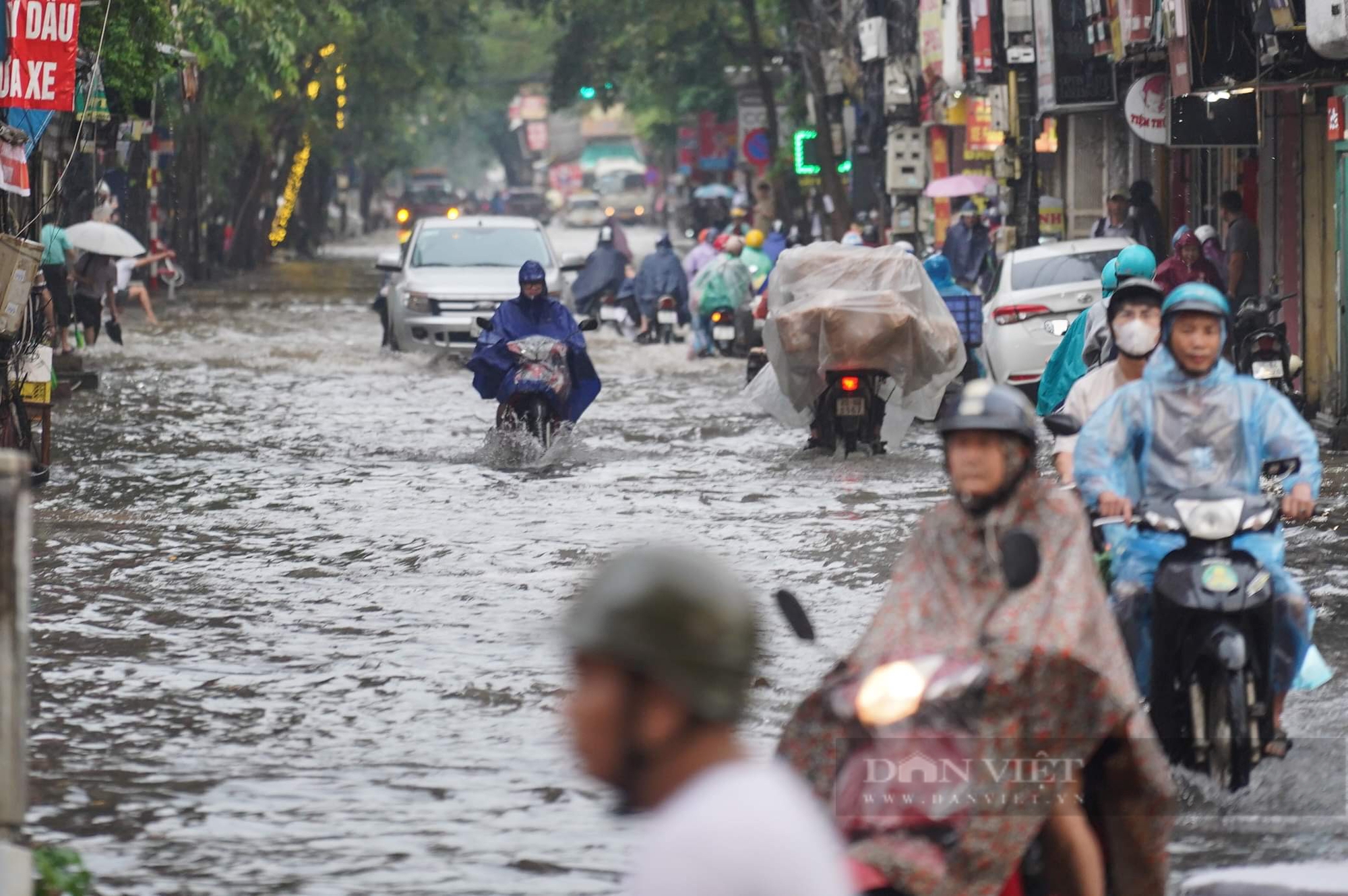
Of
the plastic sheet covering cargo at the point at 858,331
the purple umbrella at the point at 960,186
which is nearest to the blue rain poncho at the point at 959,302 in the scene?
the plastic sheet covering cargo at the point at 858,331

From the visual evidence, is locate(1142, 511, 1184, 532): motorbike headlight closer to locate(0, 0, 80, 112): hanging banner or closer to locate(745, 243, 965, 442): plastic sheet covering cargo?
locate(745, 243, 965, 442): plastic sheet covering cargo

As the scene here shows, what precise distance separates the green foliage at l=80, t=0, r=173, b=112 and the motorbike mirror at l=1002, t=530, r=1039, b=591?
14919 millimetres

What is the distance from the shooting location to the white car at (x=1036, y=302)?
18.3 meters

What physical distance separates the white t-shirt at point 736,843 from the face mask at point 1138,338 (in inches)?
194

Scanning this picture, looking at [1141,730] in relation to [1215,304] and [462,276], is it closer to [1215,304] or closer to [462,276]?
[1215,304]

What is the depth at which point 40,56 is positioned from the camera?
551 inches

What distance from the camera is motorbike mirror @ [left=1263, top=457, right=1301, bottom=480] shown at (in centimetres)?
636

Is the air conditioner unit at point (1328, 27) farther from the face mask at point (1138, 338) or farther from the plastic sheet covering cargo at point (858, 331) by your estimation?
the face mask at point (1138, 338)

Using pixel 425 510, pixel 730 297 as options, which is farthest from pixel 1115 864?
pixel 730 297

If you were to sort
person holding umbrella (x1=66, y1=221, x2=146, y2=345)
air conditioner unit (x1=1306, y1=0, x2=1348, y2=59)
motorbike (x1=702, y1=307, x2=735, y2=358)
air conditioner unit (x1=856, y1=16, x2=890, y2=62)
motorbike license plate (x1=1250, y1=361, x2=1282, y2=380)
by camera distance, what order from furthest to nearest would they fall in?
air conditioner unit (x1=856, y1=16, x2=890, y2=62) < motorbike (x1=702, y1=307, x2=735, y2=358) < person holding umbrella (x1=66, y1=221, x2=146, y2=345) < motorbike license plate (x1=1250, y1=361, x2=1282, y2=380) < air conditioner unit (x1=1306, y1=0, x2=1348, y2=59)

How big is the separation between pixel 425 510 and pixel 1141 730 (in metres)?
8.80

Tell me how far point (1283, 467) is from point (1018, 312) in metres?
12.2

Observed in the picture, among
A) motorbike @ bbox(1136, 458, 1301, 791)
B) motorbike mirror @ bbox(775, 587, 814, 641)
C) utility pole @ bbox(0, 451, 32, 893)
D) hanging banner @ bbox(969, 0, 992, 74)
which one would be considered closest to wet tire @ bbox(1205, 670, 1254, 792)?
motorbike @ bbox(1136, 458, 1301, 791)

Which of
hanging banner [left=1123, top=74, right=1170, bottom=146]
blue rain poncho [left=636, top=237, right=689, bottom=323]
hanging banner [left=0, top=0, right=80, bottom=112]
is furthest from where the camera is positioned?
blue rain poncho [left=636, top=237, right=689, bottom=323]
